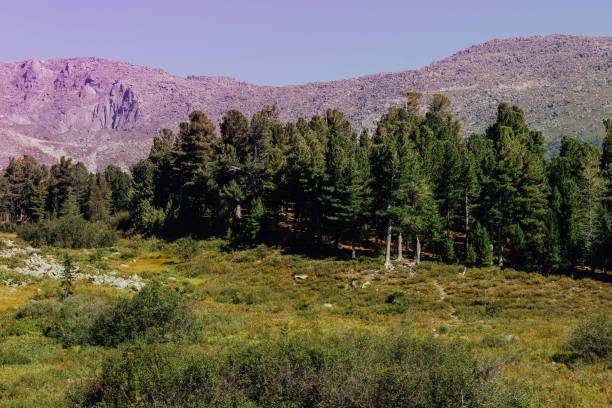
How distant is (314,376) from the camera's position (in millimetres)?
9492

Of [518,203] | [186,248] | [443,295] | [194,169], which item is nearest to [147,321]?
[443,295]

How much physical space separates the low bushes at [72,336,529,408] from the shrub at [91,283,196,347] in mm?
5980

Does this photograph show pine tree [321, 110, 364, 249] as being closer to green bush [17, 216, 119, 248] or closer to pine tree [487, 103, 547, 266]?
pine tree [487, 103, 547, 266]

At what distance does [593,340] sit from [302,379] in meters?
12.1

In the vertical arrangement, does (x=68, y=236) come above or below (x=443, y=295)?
below

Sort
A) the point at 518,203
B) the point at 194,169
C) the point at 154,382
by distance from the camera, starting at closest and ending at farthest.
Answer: the point at 154,382, the point at 518,203, the point at 194,169

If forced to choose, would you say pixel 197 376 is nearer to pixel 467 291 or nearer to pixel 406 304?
pixel 406 304

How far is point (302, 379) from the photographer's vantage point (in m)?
9.73

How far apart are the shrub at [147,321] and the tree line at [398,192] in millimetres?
25751

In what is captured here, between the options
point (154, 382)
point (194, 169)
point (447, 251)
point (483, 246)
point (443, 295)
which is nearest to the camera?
point (154, 382)

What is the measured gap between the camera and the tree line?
38.7 metres

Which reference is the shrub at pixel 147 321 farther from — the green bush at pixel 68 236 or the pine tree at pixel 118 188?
the pine tree at pixel 118 188

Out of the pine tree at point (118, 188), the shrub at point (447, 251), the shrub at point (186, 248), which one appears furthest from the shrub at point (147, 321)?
the pine tree at point (118, 188)

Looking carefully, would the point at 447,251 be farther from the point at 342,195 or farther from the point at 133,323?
the point at 133,323
